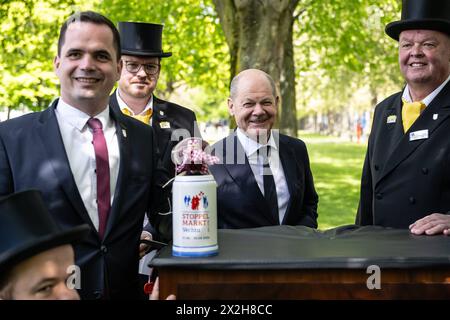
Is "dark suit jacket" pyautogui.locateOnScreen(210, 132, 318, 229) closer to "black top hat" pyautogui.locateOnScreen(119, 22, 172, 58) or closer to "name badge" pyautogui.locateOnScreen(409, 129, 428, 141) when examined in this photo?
"name badge" pyautogui.locateOnScreen(409, 129, 428, 141)

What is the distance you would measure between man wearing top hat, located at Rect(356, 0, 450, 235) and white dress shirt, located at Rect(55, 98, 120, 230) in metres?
1.93

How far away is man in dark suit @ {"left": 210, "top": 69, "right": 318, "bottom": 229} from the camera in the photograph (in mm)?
3990

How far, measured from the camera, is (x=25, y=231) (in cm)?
222

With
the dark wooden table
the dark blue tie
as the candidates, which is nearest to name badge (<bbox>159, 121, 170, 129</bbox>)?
the dark blue tie

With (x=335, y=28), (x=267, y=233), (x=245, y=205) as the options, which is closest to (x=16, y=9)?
(x=245, y=205)

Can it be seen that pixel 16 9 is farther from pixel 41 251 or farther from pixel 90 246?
pixel 41 251

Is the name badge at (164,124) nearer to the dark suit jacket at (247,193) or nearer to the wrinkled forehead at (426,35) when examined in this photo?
the dark suit jacket at (247,193)

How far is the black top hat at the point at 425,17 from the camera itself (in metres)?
4.21

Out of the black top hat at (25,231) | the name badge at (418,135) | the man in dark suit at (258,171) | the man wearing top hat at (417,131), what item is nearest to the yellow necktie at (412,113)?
the man wearing top hat at (417,131)

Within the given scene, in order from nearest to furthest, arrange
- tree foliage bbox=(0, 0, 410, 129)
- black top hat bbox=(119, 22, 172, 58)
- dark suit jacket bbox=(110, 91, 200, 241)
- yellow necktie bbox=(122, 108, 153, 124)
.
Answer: dark suit jacket bbox=(110, 91, 200, 241) → yellow necktie bbox=(122, 108, 153, 124) → black top hat bbox=(119, 22, 172, 58) → tree foliage bbox=(0, 0, 410, 129)

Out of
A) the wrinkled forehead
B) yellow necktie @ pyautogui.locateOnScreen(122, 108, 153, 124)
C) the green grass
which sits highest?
the wrinkled forehead

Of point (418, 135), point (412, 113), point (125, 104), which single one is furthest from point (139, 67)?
point (418, 135)

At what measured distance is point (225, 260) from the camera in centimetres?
261
